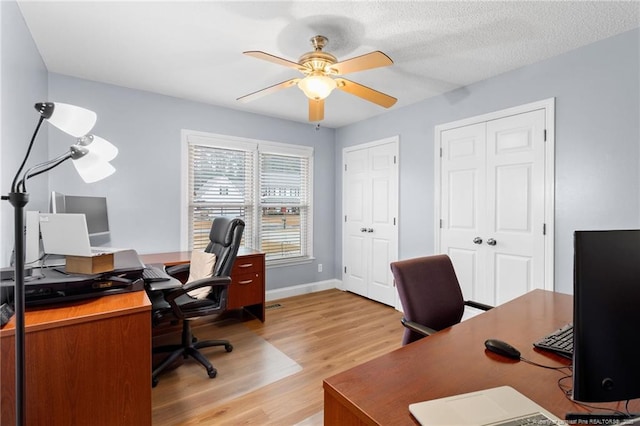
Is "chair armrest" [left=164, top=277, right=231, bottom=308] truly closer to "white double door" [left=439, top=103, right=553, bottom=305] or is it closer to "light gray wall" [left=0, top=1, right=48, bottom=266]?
"light gray wall" [left=0, top=1, right=48, bottom=266]

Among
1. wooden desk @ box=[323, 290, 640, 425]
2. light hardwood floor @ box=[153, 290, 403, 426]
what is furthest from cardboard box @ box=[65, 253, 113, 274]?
wooden desk @ box=[323, 290, 640, 425]

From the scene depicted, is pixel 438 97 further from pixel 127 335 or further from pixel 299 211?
pixel 127 335

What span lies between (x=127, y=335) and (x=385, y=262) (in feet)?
10.4

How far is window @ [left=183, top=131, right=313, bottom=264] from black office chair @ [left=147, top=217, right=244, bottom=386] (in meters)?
1.14

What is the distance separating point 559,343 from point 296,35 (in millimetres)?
2291

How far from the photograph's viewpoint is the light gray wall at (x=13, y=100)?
1.58 meters

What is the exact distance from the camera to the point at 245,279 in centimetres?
320

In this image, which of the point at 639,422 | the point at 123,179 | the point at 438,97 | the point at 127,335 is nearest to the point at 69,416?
the point at 127,335

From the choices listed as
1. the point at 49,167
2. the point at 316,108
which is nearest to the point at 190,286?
the point at 49,167

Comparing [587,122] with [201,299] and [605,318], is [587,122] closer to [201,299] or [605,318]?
[605,318]

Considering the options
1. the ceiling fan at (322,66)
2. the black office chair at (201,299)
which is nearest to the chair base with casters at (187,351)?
the black office chair at (201,299)

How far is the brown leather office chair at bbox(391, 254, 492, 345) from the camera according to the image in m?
1.56

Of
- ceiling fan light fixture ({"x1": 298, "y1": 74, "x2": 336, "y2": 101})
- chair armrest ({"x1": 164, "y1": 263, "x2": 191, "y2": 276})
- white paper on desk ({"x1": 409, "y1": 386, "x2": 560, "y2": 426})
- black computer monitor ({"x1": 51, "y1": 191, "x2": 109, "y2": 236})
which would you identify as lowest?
chair armrest ({"x1": 164, "y1": 263, "x2": 191, "y2": 276})

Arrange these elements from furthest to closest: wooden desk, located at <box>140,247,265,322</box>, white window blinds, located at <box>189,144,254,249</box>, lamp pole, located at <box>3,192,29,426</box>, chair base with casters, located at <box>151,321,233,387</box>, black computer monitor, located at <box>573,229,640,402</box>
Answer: white window blinds, located at <box>189,144,254,249</box>, wooden desk, located at <box>140,247,265,322</box>, chair base with casters, located at <box>151,321,233,387</box>, lamp pole, located at <box>3,192,29,426</box>, black computer monitor, located at <box>573,229,640,402</box>
